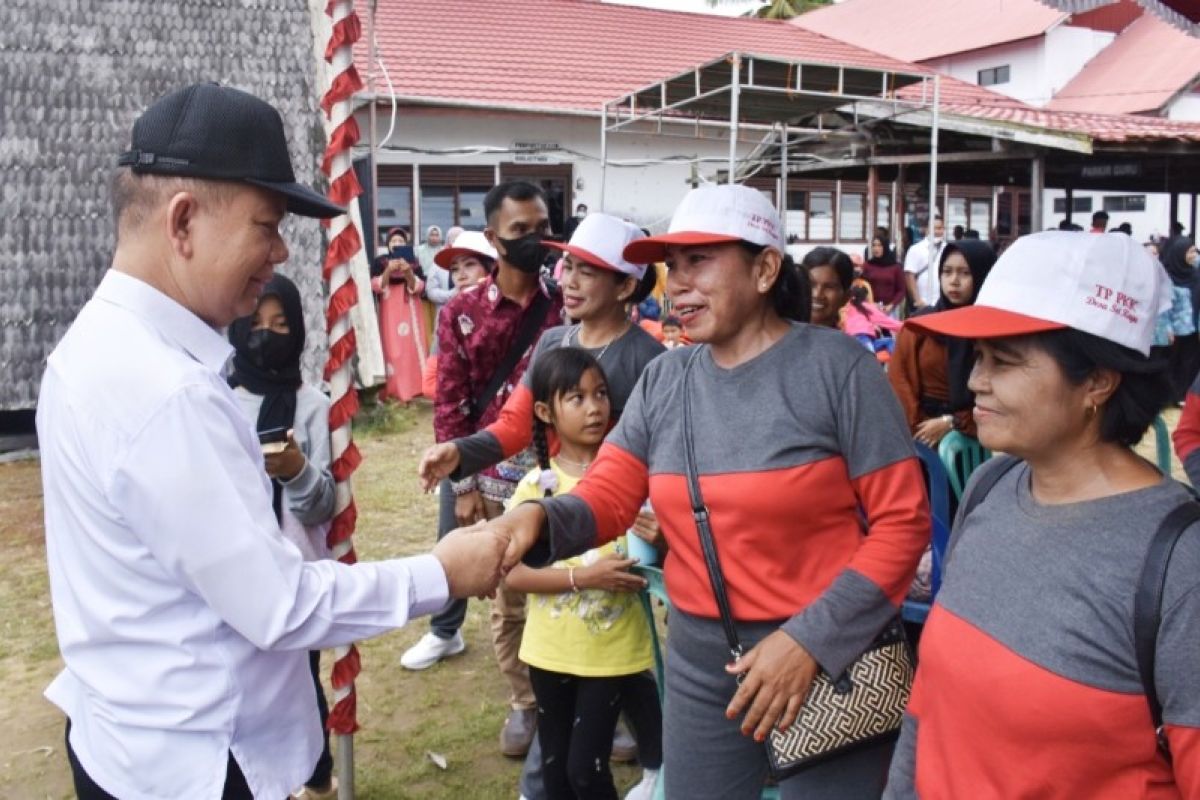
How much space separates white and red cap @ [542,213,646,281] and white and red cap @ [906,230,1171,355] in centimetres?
184

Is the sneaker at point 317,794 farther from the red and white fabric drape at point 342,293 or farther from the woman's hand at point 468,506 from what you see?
the woman's hand at point 468,506

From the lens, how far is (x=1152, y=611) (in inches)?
59.7

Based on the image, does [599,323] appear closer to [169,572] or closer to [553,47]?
[169,572]

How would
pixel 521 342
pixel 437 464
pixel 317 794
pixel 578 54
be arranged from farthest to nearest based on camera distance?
1. pixel 578 54
2. pixel 521 342
3. pixel 317 794
4. pixel 437 464

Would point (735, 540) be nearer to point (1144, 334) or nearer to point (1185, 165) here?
point (1144, 334)

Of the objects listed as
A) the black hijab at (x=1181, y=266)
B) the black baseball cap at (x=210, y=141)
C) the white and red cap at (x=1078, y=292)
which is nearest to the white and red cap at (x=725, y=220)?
the white and red cap at (x=1078, y=292)

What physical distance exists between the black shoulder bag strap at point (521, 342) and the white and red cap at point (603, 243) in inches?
27.8

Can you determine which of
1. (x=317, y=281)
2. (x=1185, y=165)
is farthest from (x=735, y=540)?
(x=1185, y=165)

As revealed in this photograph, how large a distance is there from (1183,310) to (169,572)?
11.9 meters

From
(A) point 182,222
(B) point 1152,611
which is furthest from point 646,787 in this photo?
(A) point 182,222

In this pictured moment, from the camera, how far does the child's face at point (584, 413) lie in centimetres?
324

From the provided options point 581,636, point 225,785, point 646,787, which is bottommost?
point 646,787

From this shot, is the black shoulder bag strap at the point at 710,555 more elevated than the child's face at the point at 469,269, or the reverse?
the child's face at the point at 469,269

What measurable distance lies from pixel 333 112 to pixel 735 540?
1.88 metres
